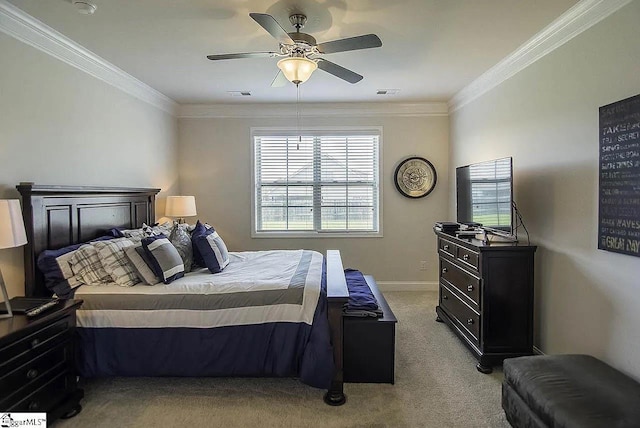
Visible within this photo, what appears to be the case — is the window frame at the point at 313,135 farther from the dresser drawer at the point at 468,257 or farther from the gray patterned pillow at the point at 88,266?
the gray patterned pillow at the point at 88,266

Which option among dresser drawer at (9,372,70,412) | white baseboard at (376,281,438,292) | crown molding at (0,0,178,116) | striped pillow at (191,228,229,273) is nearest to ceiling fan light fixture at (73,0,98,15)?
crown molding at (0,0,178,116)

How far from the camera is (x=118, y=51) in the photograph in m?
3.19

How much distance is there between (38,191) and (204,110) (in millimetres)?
2921

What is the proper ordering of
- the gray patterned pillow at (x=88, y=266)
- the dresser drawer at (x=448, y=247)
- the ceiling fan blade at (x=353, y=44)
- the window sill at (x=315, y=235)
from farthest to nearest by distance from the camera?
the window sill at (x=315, y=235), the dresser drawer at (x=448, y=247), the gray patterned pillow at (x=88, y=266), the ceiling fan blade at (x=353, y=44)

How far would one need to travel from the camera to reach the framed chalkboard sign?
209 cm

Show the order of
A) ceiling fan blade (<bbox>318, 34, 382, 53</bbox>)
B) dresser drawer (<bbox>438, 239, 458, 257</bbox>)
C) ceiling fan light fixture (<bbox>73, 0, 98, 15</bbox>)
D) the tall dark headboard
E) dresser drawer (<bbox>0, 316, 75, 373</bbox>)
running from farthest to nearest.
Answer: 1. dresser drawer (<bbox>438, 239, 458, 257</bbox>)
2. the tall dark headboard
3. ceiling fan light fixture (<bbox>73, 0, 98, 15</bbox>)
4. ceiling fan blade (<bbox>318, 34, 382, 53</bbox>)
5. dresser drawer (<bbox>0, 316, 75, 373</bbox>)

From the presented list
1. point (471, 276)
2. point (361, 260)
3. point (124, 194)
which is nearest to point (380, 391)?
point (471, 276)

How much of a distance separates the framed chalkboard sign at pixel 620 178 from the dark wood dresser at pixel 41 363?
345 centimetres

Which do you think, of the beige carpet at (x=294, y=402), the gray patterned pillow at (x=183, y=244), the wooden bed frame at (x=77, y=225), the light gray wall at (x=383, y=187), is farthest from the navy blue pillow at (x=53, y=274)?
the light gray wall at (x=383, y=187)

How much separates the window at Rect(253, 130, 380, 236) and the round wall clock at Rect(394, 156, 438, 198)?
1.18 feet

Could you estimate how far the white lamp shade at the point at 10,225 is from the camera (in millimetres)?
2008

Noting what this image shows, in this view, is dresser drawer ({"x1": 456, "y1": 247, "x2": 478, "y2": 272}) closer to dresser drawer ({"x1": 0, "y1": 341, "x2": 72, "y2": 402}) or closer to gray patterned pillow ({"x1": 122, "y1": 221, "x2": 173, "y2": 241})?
gray patterned pillow ({"x1": 122, "y1": 221, "x2": 173, "y2": 241})

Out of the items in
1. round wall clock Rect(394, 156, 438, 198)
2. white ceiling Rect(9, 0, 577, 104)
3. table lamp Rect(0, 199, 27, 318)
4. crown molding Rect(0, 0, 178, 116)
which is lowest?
table lamp Rect(0, 199, 27, 318)

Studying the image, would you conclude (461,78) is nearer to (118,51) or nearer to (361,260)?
(361,260)
